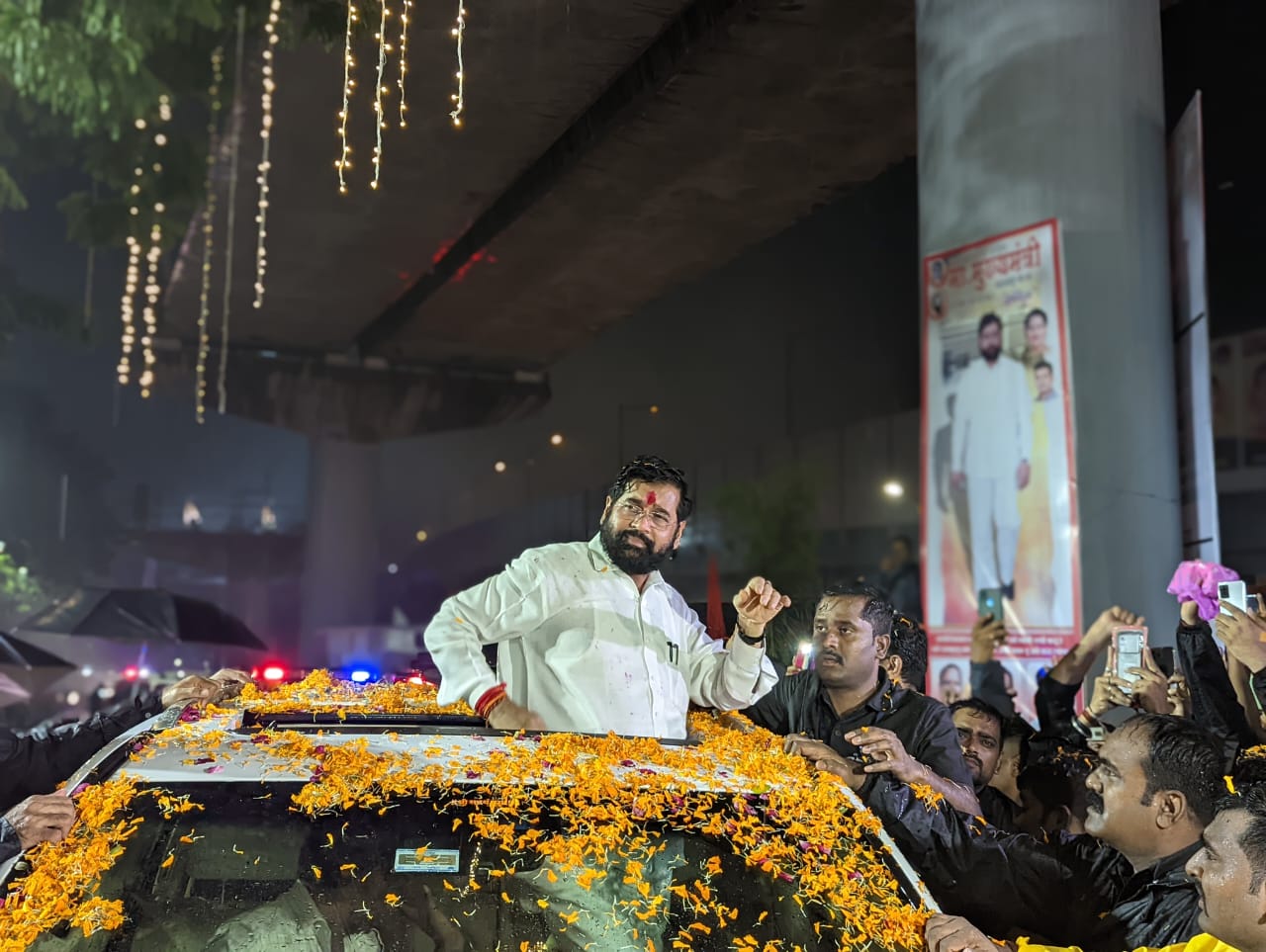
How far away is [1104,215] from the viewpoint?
8180 mm

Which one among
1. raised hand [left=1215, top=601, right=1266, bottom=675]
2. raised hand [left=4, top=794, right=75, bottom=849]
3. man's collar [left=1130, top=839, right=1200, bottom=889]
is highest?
raised hand [left=1215, top=601, right=1266, bottom=675]

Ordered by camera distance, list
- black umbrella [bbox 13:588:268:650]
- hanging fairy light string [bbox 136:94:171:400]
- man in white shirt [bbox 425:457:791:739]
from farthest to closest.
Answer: hanging fairy light string [bbox 136:94:171:400], black umbrella [bbox 13:588:268:650], man in white shirt [bbox 425:457:791:739]

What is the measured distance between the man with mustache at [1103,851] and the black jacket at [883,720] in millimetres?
472

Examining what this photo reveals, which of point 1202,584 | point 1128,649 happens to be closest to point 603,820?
point 1128,649

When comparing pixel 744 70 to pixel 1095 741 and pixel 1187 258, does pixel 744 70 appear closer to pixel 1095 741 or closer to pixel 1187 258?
pixel 1187 258

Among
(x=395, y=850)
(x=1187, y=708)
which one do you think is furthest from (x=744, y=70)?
(x=395, y=850)

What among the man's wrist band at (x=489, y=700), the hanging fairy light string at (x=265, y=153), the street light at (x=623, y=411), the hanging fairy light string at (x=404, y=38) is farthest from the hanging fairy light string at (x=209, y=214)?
the man's wrist band at (x=489, y=700)

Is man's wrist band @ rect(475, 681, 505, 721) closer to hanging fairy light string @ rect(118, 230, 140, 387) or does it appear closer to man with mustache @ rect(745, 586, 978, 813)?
man with mustache @ rect(745, 586, 978, 813)

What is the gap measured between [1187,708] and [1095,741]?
55cm

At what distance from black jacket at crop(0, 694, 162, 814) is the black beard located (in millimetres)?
1752

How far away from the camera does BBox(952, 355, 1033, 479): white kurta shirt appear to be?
330 inches

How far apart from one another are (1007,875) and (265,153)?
1097 centimetres

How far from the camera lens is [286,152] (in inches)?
485

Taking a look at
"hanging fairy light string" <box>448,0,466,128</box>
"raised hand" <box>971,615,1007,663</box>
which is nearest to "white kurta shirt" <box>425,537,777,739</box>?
"raised hand" <box>971,615,1007,663</box>
